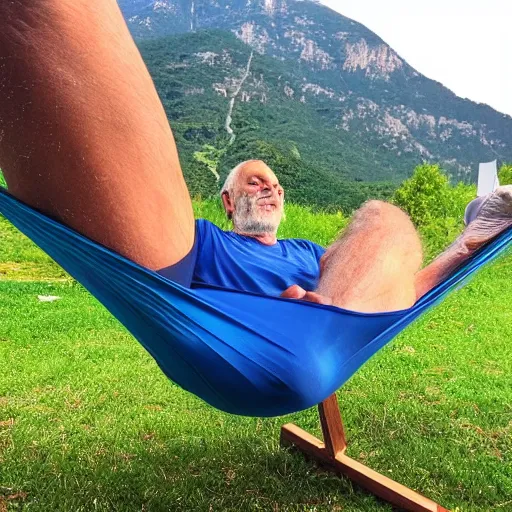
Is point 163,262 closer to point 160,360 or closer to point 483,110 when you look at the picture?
Result: point 160,360

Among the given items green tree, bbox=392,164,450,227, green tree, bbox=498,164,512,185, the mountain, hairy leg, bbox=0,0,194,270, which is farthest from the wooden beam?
green tree, bbox=498,164,512,185

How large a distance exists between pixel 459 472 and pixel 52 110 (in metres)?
1.56

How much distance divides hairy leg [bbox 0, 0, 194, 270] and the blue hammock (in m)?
0.07

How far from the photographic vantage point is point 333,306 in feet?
3.57

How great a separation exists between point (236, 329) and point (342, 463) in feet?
2.89

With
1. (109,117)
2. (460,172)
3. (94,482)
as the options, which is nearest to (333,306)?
(109,117)

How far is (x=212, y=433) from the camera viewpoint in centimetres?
214

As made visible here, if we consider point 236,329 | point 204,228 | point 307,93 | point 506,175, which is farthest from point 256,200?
point 307,93

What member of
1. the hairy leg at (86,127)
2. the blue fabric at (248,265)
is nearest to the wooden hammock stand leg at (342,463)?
the blue fabric at (248,265)

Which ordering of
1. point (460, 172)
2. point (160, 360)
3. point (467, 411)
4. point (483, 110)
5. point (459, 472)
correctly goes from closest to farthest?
1. point (160, 360)
2. point (459, 472)
3. point (467, 411)
4. point (460, 172)
5. point (483, 110)

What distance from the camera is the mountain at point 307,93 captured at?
7.52m

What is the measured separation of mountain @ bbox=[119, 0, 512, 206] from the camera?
752 centimetres

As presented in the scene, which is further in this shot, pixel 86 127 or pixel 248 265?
pixel 248 265

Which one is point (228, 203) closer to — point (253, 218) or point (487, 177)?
point (253, 218)
